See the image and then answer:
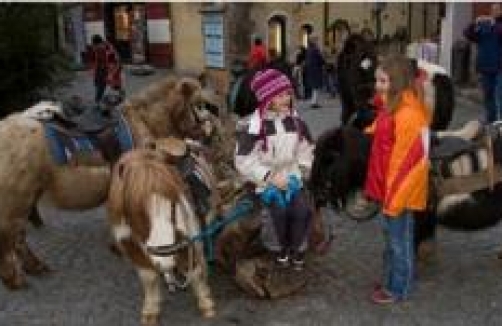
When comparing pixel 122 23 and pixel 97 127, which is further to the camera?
pixel 122 23

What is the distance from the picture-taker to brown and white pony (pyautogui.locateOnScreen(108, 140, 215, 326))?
165 inches

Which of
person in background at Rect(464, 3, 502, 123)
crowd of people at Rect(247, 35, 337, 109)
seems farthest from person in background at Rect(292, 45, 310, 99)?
person in background at Rect(464, 3, 502, 123)

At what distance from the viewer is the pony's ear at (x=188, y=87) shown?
18.9 ft

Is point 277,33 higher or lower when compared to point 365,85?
higher

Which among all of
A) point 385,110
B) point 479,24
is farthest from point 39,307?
point 479,24

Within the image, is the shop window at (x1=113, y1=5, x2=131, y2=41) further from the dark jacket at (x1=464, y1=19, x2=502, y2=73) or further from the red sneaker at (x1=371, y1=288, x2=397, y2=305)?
the red sneaker at (x1=371, y1=288, x2=397, y2=305)

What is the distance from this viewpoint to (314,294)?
5.28 metres

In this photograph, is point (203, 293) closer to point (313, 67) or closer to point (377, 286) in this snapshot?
point (377, 286)

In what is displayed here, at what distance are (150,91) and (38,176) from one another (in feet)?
3.60

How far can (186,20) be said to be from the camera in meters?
24.4

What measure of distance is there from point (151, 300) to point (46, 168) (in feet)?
4.30

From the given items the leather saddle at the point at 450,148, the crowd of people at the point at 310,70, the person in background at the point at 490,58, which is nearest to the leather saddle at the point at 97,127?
the leather saddle at the point at 450,148

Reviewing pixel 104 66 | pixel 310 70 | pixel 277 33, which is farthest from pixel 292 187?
pixel 277 33

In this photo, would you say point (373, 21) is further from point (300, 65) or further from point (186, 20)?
point (300, 65)
